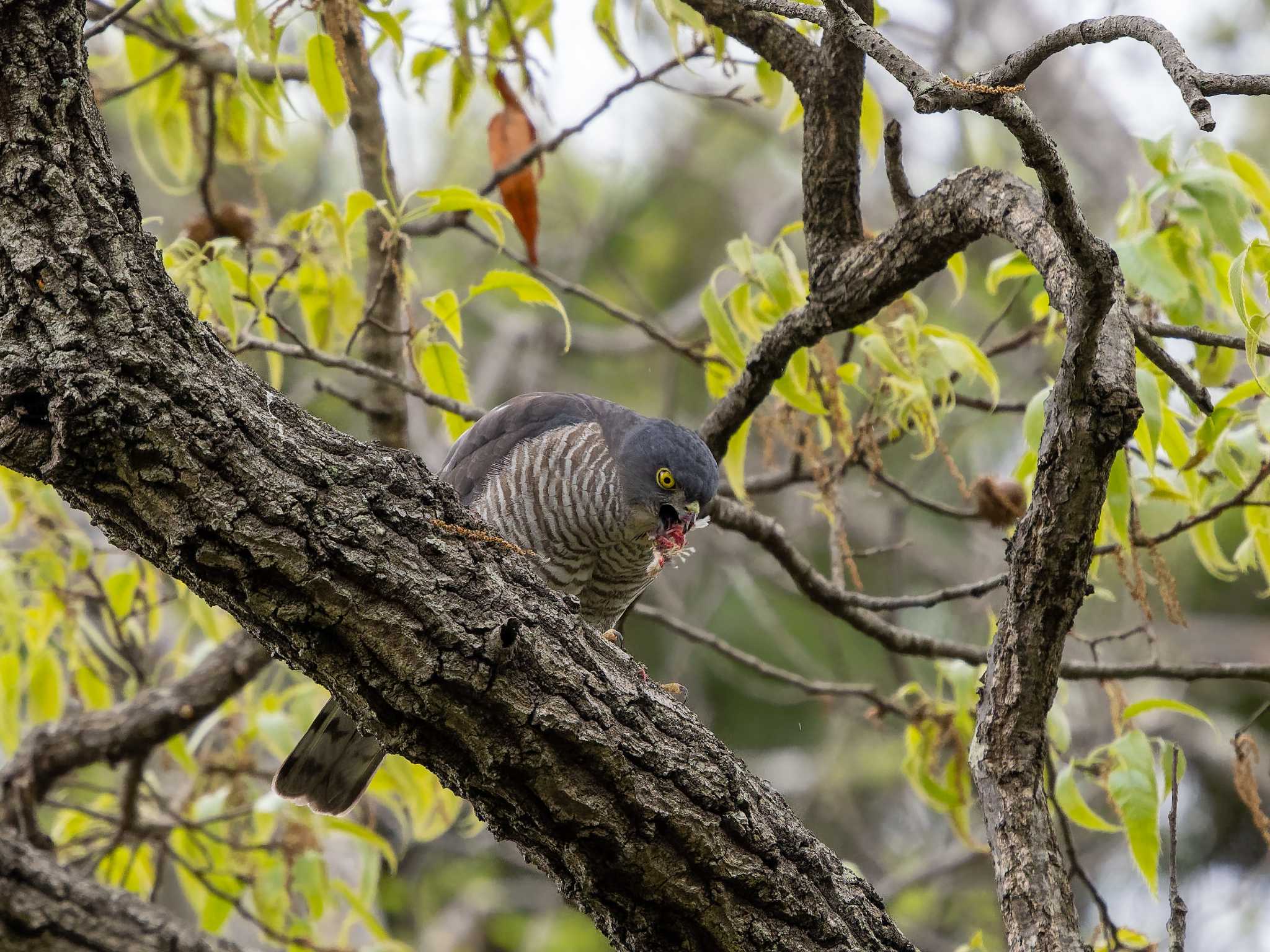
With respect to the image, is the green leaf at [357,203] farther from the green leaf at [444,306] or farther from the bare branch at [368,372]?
the bare branch at [368,372]

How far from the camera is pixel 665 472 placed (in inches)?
140

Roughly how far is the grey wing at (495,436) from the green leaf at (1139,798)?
2076 mm

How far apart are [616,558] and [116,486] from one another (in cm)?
214

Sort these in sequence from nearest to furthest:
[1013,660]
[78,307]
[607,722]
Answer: [78,307]
[607,722]
[1013,660]

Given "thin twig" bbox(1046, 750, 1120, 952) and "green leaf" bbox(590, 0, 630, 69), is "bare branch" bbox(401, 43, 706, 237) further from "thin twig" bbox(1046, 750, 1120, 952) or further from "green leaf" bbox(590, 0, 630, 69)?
"thin twig" bbox(1046, 750, 1120, 952)

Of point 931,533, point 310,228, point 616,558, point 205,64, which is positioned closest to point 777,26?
point 310,228

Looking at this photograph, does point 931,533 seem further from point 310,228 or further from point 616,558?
point 310,228

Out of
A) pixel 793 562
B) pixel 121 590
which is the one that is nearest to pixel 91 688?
pixel 121 590

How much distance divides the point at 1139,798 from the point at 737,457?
4.91 feet

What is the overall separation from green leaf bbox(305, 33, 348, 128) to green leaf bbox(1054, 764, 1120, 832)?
2.48 metres

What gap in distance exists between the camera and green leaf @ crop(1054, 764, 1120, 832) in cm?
279

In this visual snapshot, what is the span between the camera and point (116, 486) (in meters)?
1.79

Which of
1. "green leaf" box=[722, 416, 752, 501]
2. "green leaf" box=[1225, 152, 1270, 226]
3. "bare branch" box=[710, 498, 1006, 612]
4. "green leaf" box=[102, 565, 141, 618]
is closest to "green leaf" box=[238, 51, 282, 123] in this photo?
"green leaf" box=[722, 416, 752, 501]

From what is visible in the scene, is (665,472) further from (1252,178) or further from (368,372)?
(1252,178)
